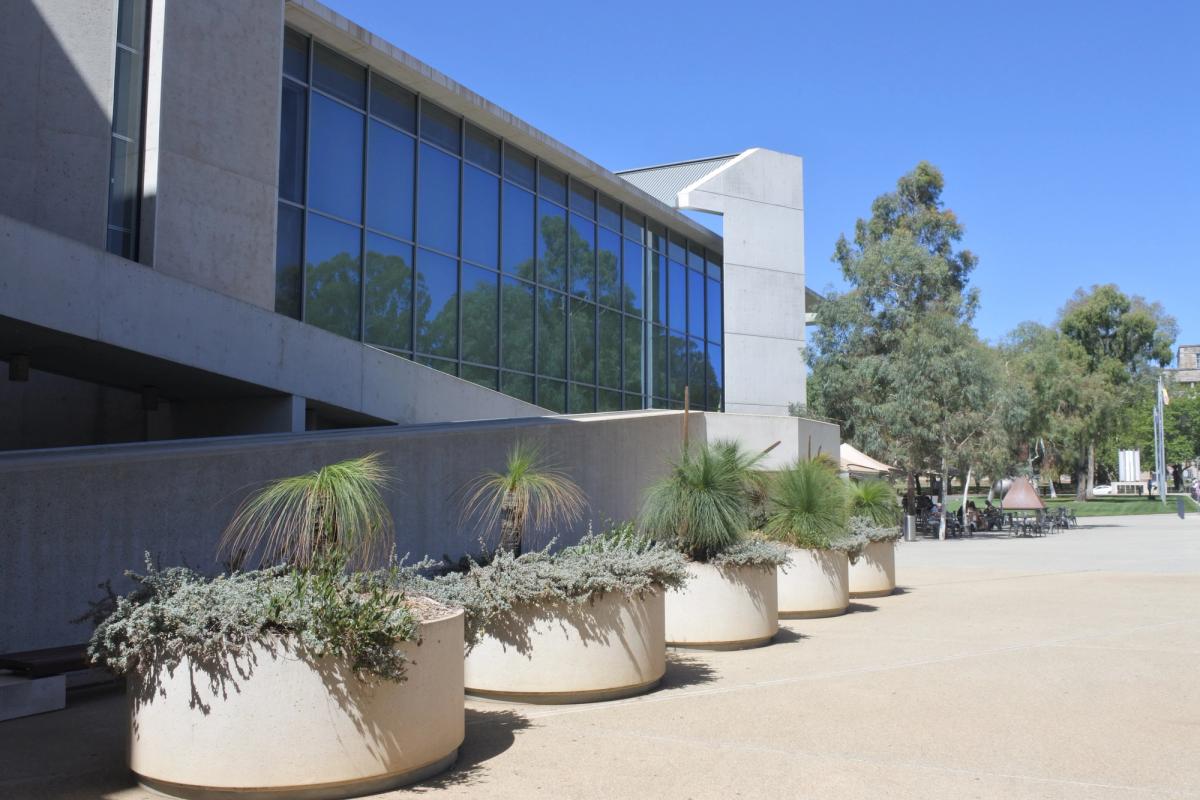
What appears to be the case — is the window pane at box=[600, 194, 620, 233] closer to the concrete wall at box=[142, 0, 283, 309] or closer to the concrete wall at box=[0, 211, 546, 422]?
the concrete wall at box=[0, 211, 546, 422]

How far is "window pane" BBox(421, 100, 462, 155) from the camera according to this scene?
67.6 feet

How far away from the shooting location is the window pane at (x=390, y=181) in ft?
63.0

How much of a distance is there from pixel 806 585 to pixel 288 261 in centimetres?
978

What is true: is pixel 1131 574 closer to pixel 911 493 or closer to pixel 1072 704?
pixel 1072 704

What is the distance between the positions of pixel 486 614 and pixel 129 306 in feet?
23.5

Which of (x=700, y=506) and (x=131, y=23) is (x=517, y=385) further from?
(x=700, y=506)

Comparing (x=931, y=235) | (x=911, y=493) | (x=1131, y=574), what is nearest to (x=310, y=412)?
(x=1131, y=574)

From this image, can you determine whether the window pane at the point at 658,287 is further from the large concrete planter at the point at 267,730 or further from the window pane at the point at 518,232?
the large concrete planter at the point at 267,730

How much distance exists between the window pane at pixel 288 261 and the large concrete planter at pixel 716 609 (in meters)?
9.61

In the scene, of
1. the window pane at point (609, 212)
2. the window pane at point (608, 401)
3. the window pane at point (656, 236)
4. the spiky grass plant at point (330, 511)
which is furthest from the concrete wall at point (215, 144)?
the window pane at point (656, 236)

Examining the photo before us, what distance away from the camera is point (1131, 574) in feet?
65.2

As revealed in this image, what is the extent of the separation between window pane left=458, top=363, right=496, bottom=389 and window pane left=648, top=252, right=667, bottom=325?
753 cm

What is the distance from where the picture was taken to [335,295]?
18.3 m

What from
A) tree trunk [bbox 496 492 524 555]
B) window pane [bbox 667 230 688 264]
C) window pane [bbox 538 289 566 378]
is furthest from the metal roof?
tree trunk [bbox 496 492 524 555]
